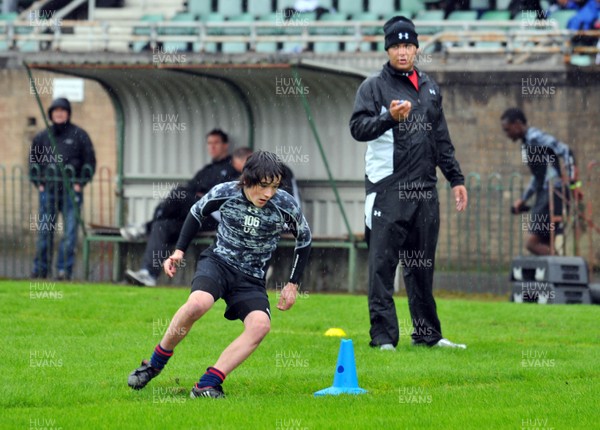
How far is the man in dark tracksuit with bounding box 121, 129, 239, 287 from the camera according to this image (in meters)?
18.7

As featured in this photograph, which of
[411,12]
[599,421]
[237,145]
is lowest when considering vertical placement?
[599,421]

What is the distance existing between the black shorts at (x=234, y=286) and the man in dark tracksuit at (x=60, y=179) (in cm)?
1024

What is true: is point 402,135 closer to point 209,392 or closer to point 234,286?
point 234,286

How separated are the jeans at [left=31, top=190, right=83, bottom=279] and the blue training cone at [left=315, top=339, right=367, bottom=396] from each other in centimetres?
1036

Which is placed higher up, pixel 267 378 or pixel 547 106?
pixel 547 106

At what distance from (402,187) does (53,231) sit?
29.7ft

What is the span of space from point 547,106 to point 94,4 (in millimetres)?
13983

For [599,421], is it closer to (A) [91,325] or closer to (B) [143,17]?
(A) [91,325]

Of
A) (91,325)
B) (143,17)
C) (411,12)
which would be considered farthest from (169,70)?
(143,17)

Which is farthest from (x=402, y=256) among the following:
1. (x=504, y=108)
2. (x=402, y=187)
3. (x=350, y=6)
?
(x=350, y=6)

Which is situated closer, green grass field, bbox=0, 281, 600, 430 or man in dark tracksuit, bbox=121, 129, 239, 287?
green grass field, bbox=0, 281, 600, 430

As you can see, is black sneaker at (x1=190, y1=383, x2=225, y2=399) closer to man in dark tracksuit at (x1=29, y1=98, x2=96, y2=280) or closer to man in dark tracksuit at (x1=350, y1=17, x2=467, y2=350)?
man in dark tracksuit at (x1=350, y1=17, x2=467, y2=350)

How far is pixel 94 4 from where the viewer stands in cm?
3616

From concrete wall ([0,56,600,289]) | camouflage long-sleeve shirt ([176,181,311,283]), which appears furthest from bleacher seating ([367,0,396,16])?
camouflage long-sleeve shirt ([176,181,311,283])
